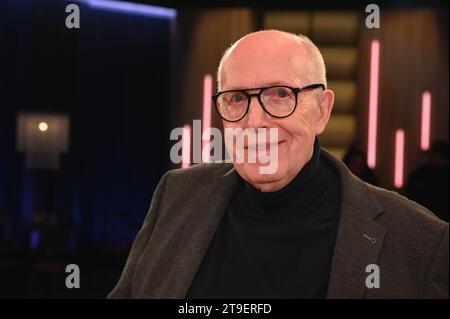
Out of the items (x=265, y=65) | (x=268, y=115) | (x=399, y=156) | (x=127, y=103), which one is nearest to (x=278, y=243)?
(x=268, y=115)

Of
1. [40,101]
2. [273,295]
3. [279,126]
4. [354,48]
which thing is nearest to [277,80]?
[279,126]

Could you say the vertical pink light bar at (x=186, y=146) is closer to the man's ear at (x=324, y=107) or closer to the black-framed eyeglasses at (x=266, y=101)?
the man's ear at (x=324, y=107)

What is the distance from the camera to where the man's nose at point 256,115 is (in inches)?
53.3

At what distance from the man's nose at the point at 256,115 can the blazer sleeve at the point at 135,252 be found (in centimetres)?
40

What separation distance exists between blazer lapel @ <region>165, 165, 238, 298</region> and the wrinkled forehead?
334 mm

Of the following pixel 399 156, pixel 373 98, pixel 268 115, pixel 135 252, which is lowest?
pixel 399 156

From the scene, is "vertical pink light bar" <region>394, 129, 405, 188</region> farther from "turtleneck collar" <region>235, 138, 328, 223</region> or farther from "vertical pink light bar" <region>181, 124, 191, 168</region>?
"turtleneck collar" <region>235, 138, 328, 223</region>

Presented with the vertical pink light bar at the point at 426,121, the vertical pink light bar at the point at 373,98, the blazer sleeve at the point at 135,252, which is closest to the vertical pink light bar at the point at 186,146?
the vertical pink light bar at the point at 373,98

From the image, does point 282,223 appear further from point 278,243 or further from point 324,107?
point 324,107

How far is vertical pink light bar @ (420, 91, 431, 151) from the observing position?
6332 millimetres

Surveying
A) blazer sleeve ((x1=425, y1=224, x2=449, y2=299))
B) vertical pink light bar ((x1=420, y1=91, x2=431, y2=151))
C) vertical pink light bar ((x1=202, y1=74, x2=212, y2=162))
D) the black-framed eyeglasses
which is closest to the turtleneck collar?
the black-framed eyeglasses

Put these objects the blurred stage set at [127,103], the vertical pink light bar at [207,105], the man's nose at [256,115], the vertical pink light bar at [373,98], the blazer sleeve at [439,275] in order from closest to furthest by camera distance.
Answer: the blazer sleeve at [439,275] → the man's nose at [256,115] → the vertical pink light bar at [207,105] → the vertical pink light bar at [373,98] → the blurred stage set at [127,103]

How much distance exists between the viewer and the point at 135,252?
1.53 meters

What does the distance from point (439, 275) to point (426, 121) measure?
5.44 metres
